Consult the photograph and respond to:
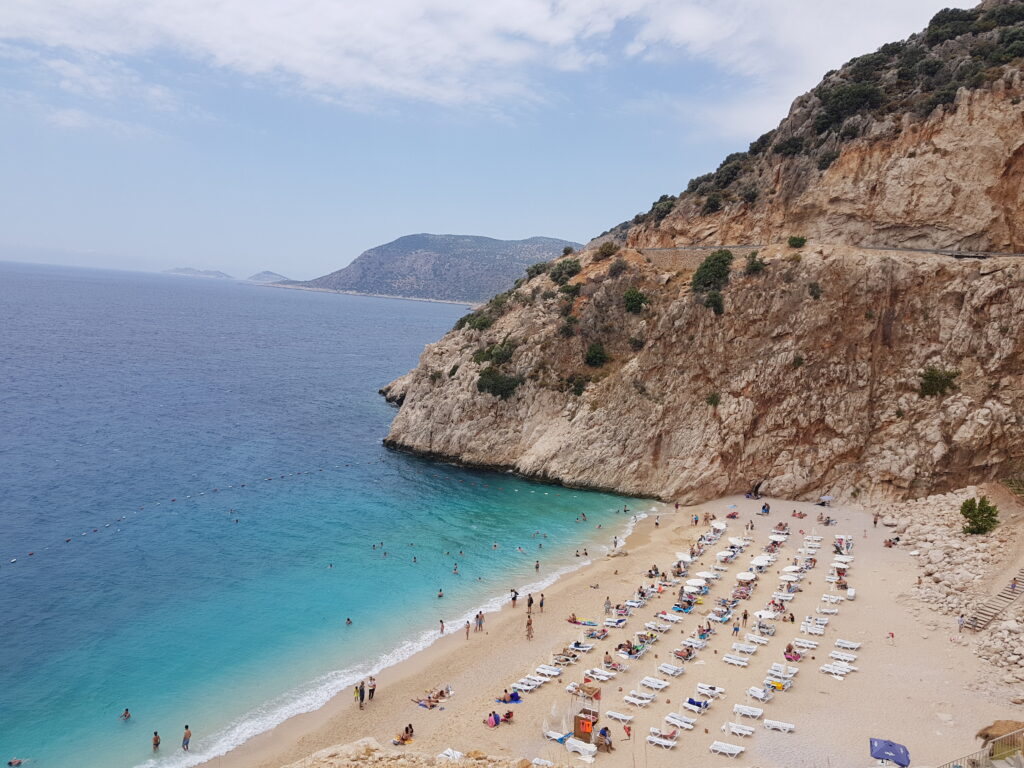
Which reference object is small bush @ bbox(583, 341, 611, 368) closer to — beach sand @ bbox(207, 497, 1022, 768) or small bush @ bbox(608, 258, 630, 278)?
small bush @ bbox(608, 258, 630, 278)

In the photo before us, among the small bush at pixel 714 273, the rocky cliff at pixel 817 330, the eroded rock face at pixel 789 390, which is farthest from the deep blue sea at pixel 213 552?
the small bush at pixel 714 273

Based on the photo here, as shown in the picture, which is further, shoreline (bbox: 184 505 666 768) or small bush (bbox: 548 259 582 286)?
small bush (bbox: 548 259 582 286)

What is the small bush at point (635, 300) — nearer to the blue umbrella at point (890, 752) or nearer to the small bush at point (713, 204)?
the small bush at point (713, 204)

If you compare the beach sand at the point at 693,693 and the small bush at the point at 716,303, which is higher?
the small bush at the point at 716,303

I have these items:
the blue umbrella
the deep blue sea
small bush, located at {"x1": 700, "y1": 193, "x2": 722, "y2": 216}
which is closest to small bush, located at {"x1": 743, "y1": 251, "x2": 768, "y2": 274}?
small bush, located at {"x1": 700, "y1": 193, "x2": 722, "y2": 216}

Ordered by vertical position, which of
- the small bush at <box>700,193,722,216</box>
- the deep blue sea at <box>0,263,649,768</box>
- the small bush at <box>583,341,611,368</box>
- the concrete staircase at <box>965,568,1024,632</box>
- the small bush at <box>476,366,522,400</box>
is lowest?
the deep blue sea at <box>0,263,649,768</box>

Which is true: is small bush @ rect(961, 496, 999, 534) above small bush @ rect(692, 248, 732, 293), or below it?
below

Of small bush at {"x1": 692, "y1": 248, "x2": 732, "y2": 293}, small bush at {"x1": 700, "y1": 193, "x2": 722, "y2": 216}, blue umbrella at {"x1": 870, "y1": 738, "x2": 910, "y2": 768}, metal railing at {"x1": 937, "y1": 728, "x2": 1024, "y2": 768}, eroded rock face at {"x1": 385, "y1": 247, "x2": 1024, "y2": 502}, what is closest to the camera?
metal railing at {"x1": 937, "y1": 728, "x2": 1024, "y2": 768}
